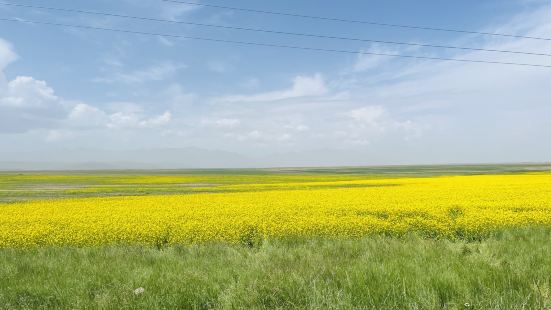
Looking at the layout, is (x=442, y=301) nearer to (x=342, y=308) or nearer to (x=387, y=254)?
(x=342, y=308)

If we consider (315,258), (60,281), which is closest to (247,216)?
(315,258)

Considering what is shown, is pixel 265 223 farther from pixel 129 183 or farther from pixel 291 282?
pixel 129 183

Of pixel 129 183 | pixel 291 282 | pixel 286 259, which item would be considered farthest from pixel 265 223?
pixel 129 183

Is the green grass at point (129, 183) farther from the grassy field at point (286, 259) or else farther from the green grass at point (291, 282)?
the green grass at point (291, 282)

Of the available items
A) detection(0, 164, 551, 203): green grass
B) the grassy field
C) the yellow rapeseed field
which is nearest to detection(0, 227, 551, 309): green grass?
the grassy field

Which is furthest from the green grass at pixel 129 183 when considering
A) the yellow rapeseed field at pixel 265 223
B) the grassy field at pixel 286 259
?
→ the grassy field at pixel 286 259

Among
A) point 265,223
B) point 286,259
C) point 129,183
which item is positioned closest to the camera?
point 286,259

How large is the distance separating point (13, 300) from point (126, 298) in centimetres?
180

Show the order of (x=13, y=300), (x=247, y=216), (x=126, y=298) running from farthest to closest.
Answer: (x=247, y=216) → (x=13, y=300) → (x=126, y=298)

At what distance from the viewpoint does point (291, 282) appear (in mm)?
5406

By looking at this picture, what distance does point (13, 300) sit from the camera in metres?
5.71

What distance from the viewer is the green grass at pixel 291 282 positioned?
4805 millimetres

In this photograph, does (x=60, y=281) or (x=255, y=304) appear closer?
(x=255, y=304)

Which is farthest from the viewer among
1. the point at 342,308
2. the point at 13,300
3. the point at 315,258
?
the point at 315,258
